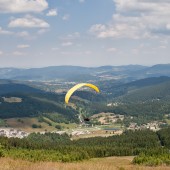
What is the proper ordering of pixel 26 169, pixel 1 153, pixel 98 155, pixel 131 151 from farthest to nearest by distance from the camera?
pixel 131 151 → pixel 98 155 → pixel 1 153 → pixel 26 169

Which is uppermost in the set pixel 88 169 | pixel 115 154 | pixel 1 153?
pixel 88 169

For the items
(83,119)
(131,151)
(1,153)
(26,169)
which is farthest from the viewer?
(131,151)

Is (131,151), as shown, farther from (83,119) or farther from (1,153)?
(1,153)

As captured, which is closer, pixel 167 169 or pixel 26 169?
pixel 26 169

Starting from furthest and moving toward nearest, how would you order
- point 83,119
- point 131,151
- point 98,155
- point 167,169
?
point 131,151, point 98,155, point 83,119, point 167,169

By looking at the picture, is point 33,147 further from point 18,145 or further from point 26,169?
point 26,169

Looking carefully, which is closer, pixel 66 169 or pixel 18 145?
pixel 66 169

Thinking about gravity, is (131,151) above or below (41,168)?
below

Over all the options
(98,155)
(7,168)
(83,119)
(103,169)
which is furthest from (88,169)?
(98,155)

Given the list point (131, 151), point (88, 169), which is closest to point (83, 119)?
point (88, 169)
